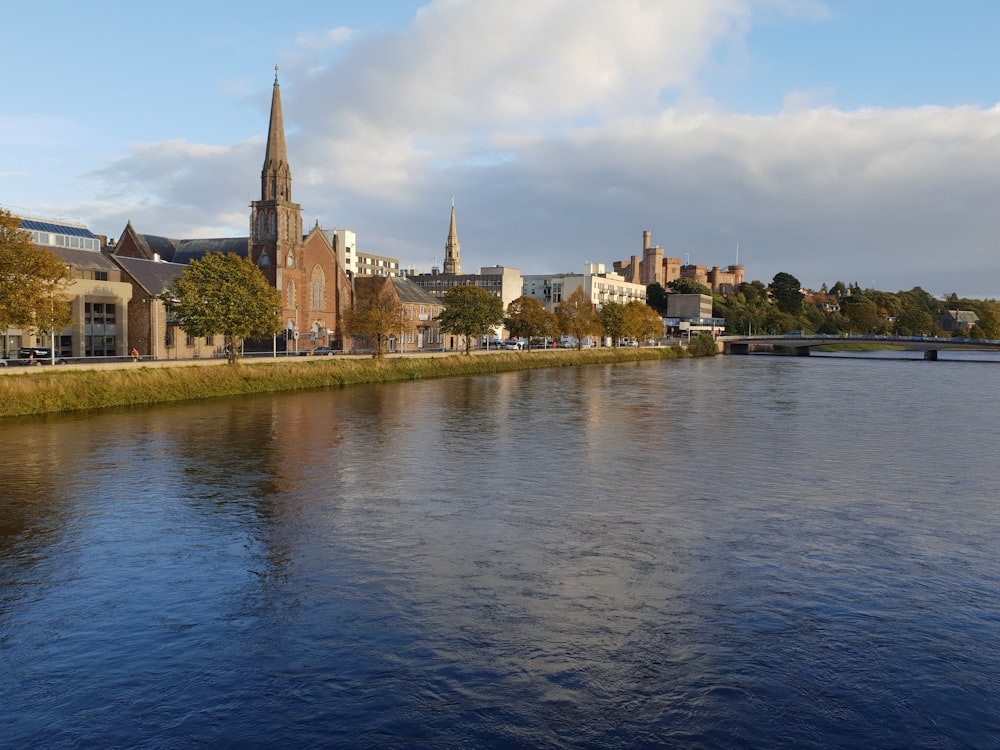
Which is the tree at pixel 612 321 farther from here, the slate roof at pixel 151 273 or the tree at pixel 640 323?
the slate roof at pixel 151 273

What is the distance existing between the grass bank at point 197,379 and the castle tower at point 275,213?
2904 cm

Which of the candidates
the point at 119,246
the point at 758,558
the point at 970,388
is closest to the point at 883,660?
the point at 758,558

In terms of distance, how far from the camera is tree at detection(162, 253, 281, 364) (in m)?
67.9

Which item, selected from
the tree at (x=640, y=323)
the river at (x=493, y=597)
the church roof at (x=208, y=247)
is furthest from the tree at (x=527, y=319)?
the river at (x=493, y=597)

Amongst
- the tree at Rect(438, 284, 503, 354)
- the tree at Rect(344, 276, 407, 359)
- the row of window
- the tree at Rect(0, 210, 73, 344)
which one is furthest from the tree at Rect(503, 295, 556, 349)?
the tree at Rect(0, 210, 73, 344)

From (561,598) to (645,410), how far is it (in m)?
41.2

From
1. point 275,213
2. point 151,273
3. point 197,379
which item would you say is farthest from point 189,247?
point 197,379

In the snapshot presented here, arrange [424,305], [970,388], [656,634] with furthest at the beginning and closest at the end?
[424,305] → [970,388] → [656,634]

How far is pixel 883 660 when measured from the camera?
14422 mm

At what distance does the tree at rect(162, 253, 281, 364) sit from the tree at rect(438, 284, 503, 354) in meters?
35.7

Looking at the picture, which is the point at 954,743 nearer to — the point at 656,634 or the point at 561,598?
the point at 656,634

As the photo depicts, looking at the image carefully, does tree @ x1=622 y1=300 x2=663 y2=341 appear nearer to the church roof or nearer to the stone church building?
the stone church building

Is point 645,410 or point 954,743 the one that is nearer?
point 954,743

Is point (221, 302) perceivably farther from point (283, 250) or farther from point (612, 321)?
point (612, 321)
